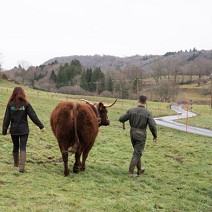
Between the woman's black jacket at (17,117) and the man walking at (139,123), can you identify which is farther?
the man walking at (139,123)

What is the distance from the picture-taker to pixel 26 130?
8.88 m

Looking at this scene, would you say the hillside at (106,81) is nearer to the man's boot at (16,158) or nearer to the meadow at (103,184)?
the meadow at (103,184)

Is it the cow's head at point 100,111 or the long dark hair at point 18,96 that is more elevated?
the long dark hair at point 18,96

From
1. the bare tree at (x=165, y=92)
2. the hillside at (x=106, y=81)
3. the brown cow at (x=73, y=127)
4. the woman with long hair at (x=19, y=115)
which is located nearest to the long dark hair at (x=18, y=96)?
the woman with long hair at (x=19, y=115)

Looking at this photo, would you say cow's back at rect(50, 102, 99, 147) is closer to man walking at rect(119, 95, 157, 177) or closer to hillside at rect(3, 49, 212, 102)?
man walking at rect(119, 95, 157, 177)

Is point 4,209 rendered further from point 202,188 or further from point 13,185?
point 202,188

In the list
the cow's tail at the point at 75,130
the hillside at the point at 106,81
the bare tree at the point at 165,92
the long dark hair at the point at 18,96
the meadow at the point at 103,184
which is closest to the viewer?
the meadow at the point at 103,184

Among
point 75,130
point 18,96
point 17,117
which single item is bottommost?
point 75,130

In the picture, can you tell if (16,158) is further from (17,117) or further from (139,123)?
(139,123)

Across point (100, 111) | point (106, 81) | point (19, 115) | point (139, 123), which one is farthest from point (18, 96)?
point (106, 81)

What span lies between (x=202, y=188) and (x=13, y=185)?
5.37 meters

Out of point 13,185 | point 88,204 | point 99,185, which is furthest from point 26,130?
point 88,204

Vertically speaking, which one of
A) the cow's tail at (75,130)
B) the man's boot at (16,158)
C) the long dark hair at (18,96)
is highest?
the long dark hair at (18,96)

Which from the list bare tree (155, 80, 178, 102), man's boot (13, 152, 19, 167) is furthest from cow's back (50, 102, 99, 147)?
bare tree (155, 80, 178, 102)
